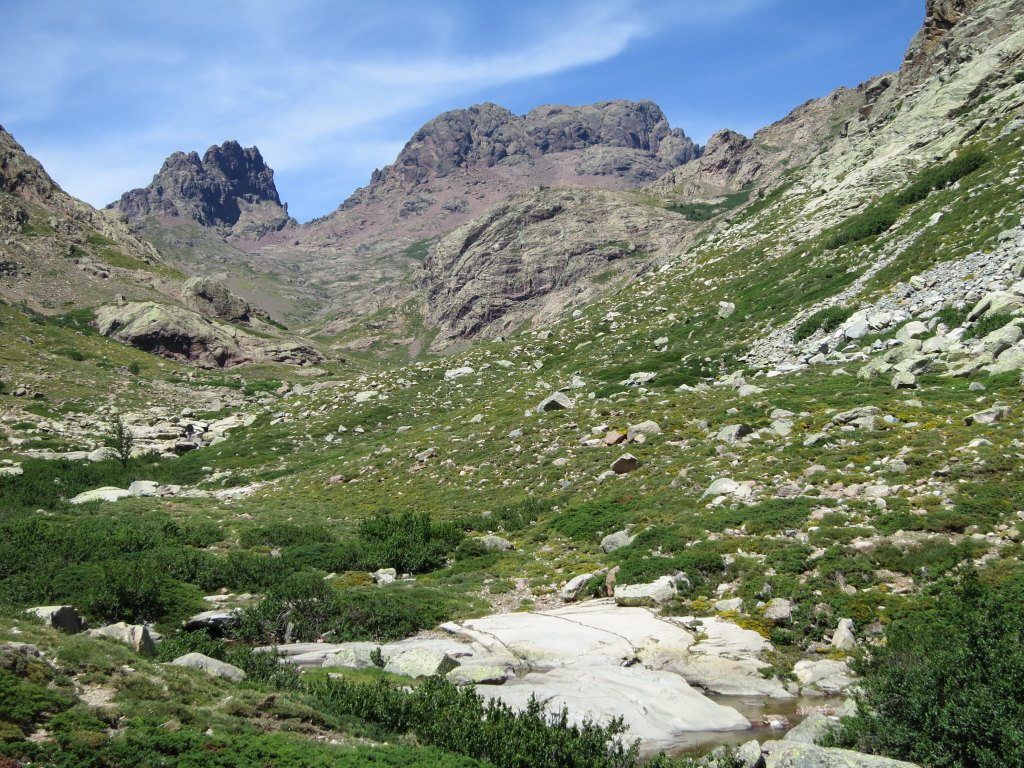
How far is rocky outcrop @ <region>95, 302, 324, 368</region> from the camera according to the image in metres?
77.0

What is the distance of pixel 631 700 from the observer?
34.1 feet

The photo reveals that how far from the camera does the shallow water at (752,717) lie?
30.8 feet

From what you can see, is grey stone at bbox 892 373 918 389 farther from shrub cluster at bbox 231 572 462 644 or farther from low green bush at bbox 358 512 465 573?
shrub cluster at bbox 231 572 462 644

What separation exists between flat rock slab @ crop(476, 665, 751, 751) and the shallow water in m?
0.15

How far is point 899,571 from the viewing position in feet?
42.2

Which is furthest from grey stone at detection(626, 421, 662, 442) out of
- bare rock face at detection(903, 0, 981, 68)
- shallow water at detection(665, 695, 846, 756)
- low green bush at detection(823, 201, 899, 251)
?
bare rock face at detection(903, 0, 981, 68)

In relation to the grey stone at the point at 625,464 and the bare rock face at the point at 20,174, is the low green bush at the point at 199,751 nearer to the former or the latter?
the grey stone at the point at 625,464

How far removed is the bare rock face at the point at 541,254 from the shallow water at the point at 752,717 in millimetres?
116648

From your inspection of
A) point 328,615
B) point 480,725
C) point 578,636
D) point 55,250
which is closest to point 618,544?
point 578,636

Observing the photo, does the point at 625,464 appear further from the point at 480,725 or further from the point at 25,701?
the point at 25,701

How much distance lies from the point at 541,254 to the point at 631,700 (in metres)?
136

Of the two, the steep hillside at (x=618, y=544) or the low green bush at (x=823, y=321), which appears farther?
the low green bush at (x=823, y=321)

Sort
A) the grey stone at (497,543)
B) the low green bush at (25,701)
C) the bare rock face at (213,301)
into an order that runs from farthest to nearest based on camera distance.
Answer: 1. the bare rock face at (213,301)
2. the grey stone at (497,543)
3. the low green bush at (25,701)

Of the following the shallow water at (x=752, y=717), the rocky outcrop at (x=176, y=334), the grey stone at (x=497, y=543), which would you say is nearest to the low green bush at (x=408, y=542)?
the grey stone at (x=497, y=543)
